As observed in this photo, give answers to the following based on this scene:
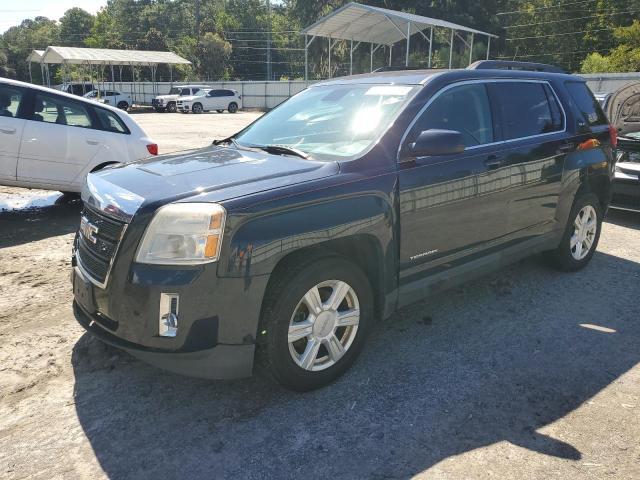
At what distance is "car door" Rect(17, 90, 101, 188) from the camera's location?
22.5ft

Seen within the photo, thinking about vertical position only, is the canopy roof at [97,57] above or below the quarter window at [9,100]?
above

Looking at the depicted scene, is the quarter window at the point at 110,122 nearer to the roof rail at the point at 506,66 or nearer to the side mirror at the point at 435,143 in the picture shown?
the roof rail at the point at 506,66

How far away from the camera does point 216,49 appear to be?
186 feet

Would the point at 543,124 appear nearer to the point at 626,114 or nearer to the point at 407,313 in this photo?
the point at 407,313

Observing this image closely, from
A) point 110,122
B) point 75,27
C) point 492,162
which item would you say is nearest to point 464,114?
point 492,162

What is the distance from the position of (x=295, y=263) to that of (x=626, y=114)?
804cm

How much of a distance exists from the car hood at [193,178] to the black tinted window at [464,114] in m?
0.96

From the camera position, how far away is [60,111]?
7.10 m

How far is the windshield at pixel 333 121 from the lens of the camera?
3.57m

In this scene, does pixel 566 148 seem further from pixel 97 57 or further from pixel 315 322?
pixel 97 57

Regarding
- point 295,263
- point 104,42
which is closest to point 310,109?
point 295,263

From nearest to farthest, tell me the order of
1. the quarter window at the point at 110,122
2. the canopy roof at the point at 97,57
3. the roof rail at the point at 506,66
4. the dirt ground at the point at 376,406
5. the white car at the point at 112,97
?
the dirt ground at the point at 376,406
the roof rail at the point at 506,66
the quarter window at the point at 110,122
the white car at the point at 112,97
the canopy roof at the point at 97,57

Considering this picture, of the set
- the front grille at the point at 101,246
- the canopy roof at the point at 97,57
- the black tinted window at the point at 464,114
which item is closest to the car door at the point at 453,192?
the black tinted window at the point at 464,114

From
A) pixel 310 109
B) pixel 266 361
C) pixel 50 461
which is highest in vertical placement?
pixel 310 109
